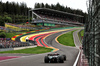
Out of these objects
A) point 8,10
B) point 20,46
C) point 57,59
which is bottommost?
point 20,46

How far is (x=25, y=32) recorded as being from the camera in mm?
76250

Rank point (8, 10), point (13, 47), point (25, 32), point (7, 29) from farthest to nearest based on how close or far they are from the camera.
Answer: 1. point (8, 10)
2. point (25, 32)
3. point (7, 29)
4. point (13, 47)

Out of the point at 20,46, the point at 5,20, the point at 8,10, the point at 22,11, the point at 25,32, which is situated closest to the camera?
the point at 20,46

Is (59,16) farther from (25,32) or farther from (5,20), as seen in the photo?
(25,32)

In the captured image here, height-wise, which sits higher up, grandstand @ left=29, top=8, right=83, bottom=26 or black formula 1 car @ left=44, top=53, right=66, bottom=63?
grandstand @ left=29, top=8, right=83, bottom=26

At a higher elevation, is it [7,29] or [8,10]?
[8,10]

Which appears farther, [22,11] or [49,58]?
[22,11]

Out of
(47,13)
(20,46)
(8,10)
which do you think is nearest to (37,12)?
(47,13)

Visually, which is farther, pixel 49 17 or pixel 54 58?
pixel 49 17

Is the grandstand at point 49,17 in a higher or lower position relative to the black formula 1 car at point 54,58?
higher

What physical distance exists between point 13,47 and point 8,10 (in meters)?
104

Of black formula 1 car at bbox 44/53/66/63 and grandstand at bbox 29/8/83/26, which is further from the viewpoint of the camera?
grandstand at bbox 29/8/83/26

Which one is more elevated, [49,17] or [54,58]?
[49,17]

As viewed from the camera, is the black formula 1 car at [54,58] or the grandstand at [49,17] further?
the grandstand at [49,17]
